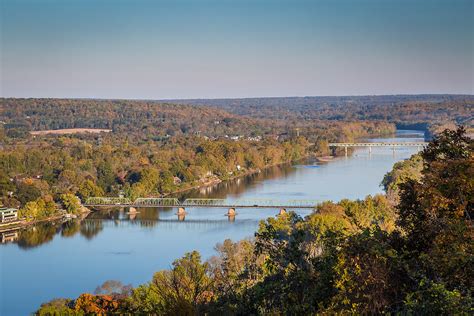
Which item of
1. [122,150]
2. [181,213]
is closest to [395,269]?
[181,213]

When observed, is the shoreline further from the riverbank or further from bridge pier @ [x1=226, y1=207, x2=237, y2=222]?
bridge pier @ [x1=226, y1=207, x2=237, y2=222]

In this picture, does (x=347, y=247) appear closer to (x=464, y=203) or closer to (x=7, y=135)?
(x=464, y=203)

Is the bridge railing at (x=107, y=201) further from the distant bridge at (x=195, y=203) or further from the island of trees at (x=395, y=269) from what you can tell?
the island of trees at (x=395, y=269)

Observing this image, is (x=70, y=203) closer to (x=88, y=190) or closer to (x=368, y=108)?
(x=88, y=190)

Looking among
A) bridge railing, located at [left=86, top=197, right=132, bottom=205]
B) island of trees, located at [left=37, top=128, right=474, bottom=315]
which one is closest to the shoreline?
bridge railing, located at [left=86, top=197, right=132, bottom=205]

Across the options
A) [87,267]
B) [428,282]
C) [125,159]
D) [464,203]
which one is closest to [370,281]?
[428,282]
